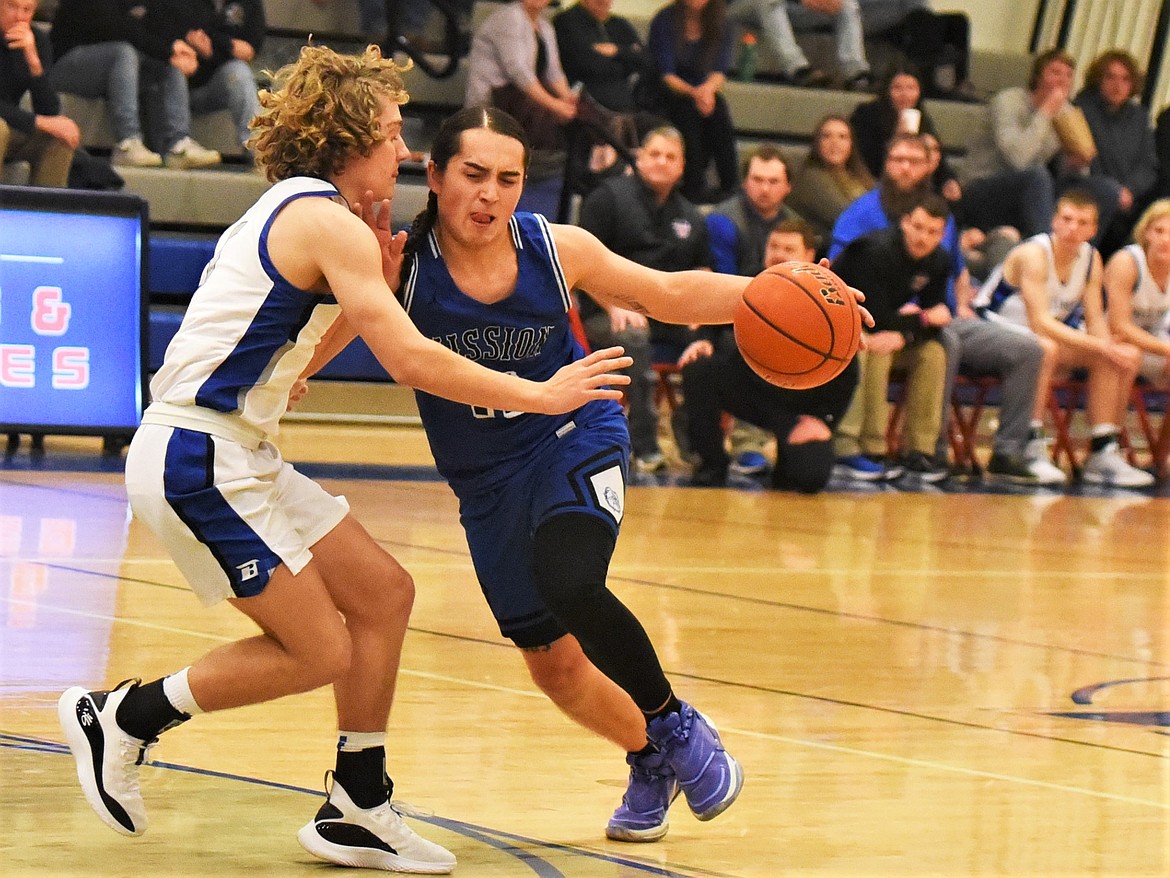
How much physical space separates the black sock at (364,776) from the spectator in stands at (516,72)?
26.0 ft

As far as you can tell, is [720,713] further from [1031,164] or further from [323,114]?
[1031,164]

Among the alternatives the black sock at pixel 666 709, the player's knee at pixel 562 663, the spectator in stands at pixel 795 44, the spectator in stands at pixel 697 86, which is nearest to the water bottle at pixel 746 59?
the spectator in stands at pixel 795 44

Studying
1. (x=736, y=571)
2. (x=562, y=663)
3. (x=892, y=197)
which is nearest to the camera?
(x=562, y=663)

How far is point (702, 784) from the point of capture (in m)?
3.45

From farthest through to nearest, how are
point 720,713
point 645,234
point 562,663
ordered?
point 645,234
point 720,713
point 562,663

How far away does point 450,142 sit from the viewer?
3523 millimetres

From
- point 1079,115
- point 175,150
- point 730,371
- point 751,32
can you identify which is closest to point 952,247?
point 730,371

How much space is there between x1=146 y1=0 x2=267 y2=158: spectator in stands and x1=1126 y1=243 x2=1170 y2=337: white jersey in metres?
5.45

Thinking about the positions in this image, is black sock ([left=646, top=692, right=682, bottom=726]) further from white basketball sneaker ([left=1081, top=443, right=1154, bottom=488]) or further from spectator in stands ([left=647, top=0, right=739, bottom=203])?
spectator in stands ([left=647, top=0, right=739, bottom=203])

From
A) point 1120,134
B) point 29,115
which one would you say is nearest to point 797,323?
point 29,115

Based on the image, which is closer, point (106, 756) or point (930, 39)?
point (106, 756)

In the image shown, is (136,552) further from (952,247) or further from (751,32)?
(751,32)

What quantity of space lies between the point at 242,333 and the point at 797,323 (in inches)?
45.5

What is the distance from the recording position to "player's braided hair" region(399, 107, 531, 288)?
352cm
